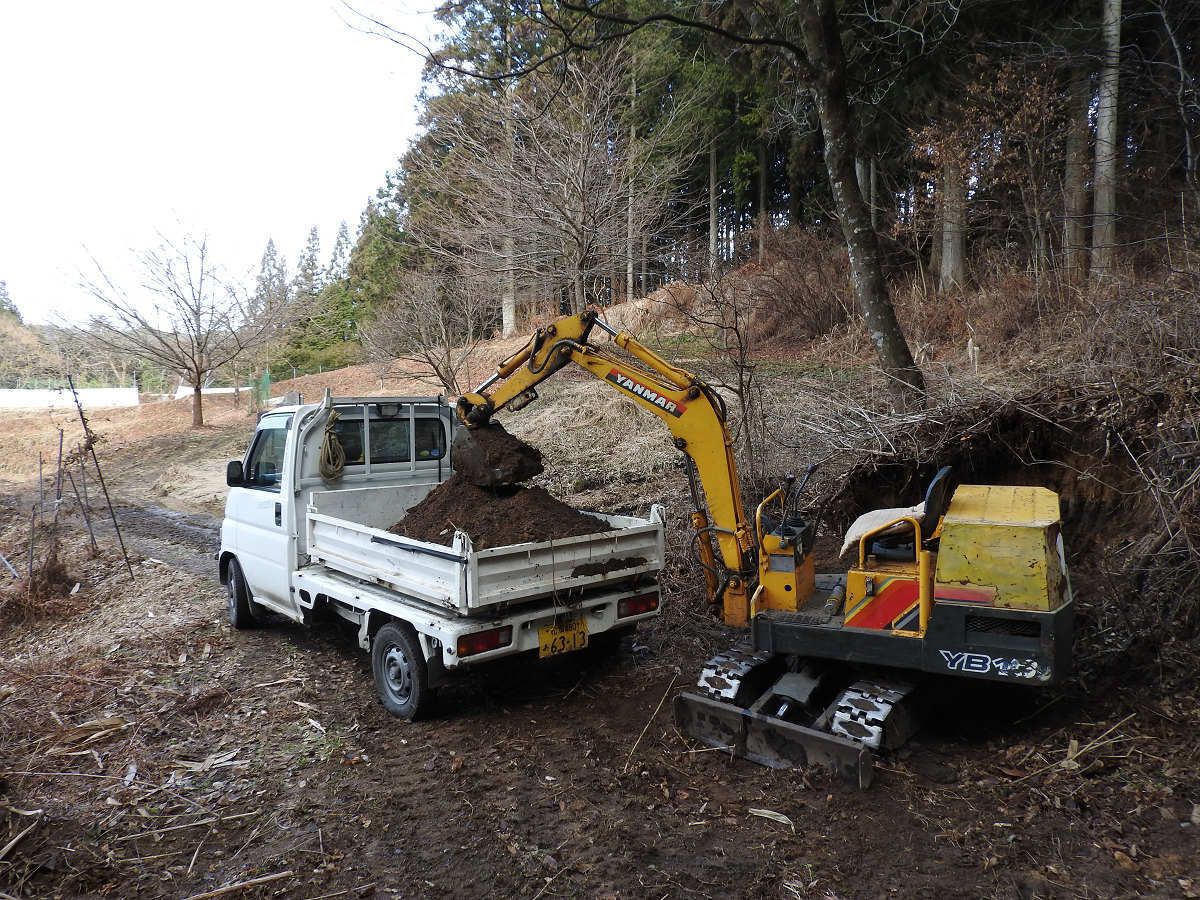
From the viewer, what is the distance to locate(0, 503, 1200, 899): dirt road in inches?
123

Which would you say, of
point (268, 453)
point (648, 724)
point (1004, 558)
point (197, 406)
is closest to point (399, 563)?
point (648, 724)

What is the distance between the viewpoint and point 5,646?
7.79 meters

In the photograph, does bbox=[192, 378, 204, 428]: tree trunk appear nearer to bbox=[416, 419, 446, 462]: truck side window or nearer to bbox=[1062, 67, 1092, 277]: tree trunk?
bbox=[416, 419, 446, 462]: truck side window

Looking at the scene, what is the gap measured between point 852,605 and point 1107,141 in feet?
33.3

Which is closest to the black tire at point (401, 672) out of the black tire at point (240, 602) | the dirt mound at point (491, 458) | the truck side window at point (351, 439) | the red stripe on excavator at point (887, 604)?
the dirt mound at point (491, 458)

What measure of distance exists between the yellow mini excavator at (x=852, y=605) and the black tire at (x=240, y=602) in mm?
3912

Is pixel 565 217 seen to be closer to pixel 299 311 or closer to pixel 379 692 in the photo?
pixel 379 692

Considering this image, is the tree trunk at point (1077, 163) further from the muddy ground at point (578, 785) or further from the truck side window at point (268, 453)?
the truck side window at point (268, 453)

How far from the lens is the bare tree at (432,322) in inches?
619

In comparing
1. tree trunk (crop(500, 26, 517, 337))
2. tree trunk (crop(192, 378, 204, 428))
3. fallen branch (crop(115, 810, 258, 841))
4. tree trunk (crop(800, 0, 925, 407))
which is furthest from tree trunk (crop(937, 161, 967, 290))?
tree trunk (crop(192, 378, 204, 428))

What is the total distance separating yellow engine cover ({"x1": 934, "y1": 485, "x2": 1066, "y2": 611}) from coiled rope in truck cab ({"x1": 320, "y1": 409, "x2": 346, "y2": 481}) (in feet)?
15.1

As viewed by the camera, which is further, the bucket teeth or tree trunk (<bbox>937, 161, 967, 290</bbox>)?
tree trunk (<bbox>937, 161, 967, 290</bbox>)

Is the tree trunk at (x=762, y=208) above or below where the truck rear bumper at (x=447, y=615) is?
above

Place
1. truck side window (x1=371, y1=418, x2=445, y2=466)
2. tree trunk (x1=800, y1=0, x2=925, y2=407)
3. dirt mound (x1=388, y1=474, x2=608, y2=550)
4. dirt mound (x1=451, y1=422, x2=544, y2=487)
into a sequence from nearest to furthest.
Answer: dirt mound (x1=388, y1=474, x2=608, y2=550) → dirt mound (x1=451, y1=422, x2=544, y2=487) → truck side window (x1=371, y1=418, x2=445, y2=466) → tree trunk (x1=800, y1=0, x2=925, y2=407)
